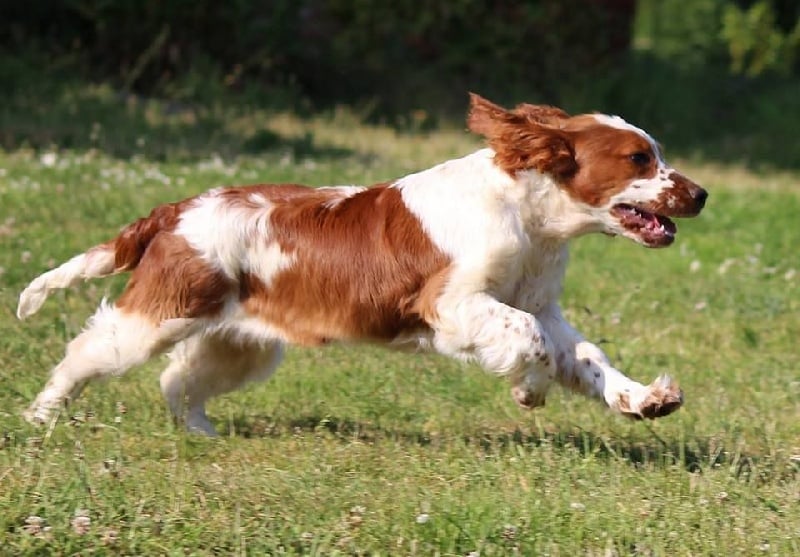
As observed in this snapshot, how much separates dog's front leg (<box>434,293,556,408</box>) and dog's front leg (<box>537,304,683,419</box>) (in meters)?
0.16

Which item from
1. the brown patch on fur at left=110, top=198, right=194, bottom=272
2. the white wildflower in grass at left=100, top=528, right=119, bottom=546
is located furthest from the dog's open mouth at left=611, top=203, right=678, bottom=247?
the white wildflower in grass at left=100, top=528, right=119, bottom=546

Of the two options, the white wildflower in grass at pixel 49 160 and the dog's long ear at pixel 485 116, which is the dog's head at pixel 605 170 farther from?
the white wildflower in grass at pixel 49 160

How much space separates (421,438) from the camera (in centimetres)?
562

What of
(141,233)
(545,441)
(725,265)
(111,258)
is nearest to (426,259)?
(545,441)

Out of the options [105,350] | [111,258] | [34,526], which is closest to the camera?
[34,526]

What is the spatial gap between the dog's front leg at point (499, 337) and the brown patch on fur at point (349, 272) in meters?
0.11

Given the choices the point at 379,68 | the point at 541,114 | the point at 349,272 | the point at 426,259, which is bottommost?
the point at 379,68

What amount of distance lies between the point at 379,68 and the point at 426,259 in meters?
13.3

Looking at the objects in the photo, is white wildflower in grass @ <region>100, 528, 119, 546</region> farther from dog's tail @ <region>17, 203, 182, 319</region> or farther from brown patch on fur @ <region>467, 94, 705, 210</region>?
brown patch on fur @ <region>467, 94, 705, 210</region>

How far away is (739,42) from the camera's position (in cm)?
2277

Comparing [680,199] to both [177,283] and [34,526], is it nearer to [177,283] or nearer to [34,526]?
[177,283]

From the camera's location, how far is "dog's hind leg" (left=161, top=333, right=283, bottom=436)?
5754 millimetres

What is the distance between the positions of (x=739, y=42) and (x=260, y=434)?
1864cm

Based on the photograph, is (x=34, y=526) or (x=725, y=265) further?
(x=725, y=265)
